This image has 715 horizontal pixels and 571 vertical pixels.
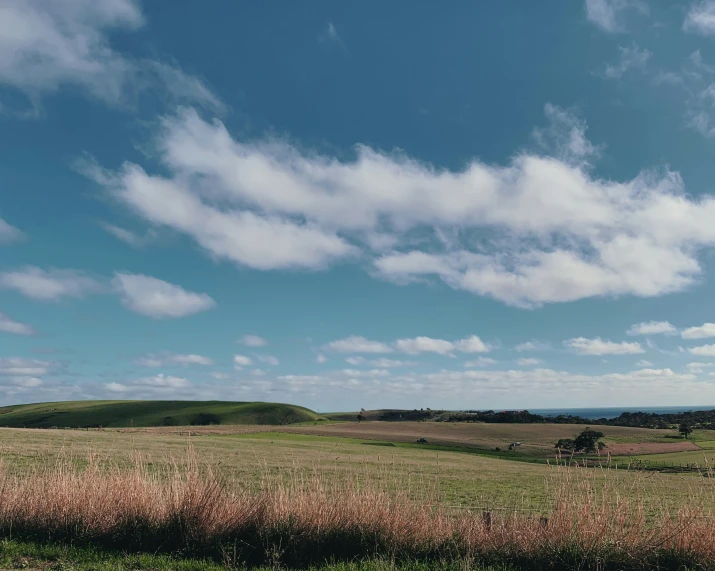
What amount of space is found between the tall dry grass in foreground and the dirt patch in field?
Answer: 3317 inches

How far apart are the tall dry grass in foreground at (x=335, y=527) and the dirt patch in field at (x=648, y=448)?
84.2 metres

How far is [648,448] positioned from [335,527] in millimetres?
101618

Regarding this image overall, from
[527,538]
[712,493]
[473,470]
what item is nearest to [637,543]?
[527,538]

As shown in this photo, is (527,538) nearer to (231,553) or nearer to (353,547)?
(353,547)

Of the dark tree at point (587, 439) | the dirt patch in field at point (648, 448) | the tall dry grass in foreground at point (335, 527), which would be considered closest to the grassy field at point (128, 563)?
the tall dry grass in foreground at point (335, 527)

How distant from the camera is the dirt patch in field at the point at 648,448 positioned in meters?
88.6

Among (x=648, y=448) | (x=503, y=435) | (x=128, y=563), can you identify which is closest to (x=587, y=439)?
(x=648, y=448)

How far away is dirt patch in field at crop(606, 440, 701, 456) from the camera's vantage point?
88.6m

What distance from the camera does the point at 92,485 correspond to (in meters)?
13.0

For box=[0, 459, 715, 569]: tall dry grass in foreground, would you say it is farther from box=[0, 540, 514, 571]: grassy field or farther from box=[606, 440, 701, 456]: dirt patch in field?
box=[606, 440, 701, 456]: dirt patch in field

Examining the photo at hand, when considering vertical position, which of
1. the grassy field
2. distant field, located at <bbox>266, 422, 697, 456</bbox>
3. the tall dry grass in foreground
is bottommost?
distant field, located at <bbox>266, 422, 697, 456</bbox>

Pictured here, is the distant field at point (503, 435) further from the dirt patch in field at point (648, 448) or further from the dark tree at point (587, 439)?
the dark tree at point (587, 439)

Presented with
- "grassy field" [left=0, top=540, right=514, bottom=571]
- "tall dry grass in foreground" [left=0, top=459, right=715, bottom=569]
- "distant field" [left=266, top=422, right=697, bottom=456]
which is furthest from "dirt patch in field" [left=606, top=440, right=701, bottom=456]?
"grassy field" [left=0, top=540, right=514, bottom=571]

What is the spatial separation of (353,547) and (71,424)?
647 feet
